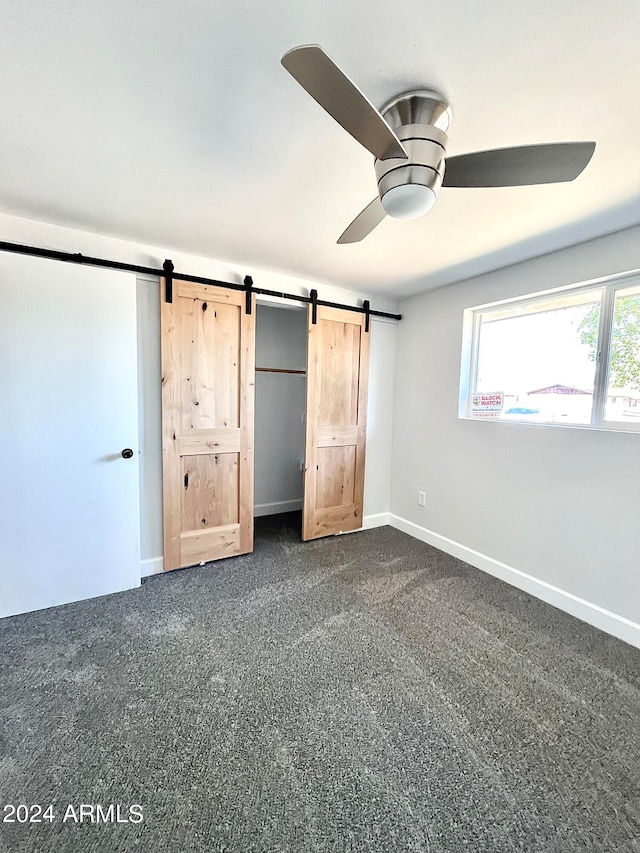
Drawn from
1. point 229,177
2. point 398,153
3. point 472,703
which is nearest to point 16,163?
point 229,177

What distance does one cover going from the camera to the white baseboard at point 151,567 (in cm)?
259

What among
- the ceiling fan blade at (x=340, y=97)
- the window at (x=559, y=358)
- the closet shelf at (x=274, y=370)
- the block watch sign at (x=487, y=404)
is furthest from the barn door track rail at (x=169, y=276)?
the ceiling fan blade at (x=340, y=97)

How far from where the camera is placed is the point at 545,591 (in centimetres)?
242

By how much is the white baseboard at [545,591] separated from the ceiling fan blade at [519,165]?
2.36m

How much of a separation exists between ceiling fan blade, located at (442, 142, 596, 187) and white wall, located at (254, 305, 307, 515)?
8.99ft

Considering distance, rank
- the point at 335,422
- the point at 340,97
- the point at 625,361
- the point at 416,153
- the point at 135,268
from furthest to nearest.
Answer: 1. the point at 335,422
2. the point at 135,268
3. the point at 625,361
4. the point at 416,153
5. the point at 340,97

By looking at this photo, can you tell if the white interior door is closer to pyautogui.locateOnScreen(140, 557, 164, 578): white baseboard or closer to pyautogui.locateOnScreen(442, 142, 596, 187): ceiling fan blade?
pyautogui.locateOnScreen(140, 557, 164, 578): white baseboard

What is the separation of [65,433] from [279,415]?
227 centimetres

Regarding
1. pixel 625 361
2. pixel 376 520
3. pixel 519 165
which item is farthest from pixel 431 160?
pixel 376 520

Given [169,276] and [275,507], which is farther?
[275,507]

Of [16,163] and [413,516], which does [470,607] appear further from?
[16,163]

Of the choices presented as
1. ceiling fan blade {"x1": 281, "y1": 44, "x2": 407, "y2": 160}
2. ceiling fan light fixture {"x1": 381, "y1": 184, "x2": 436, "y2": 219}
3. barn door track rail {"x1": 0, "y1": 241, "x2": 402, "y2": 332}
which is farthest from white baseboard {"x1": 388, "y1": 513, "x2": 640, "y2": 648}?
ceiling fan blade {"x1": 281, "y1": 44, "x2": 407, "y2": 160}

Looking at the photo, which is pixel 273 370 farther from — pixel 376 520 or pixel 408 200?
pixel 408 200

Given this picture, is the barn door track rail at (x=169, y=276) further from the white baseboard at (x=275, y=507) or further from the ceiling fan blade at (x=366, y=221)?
the white baseboard at (x=275, y=507)
